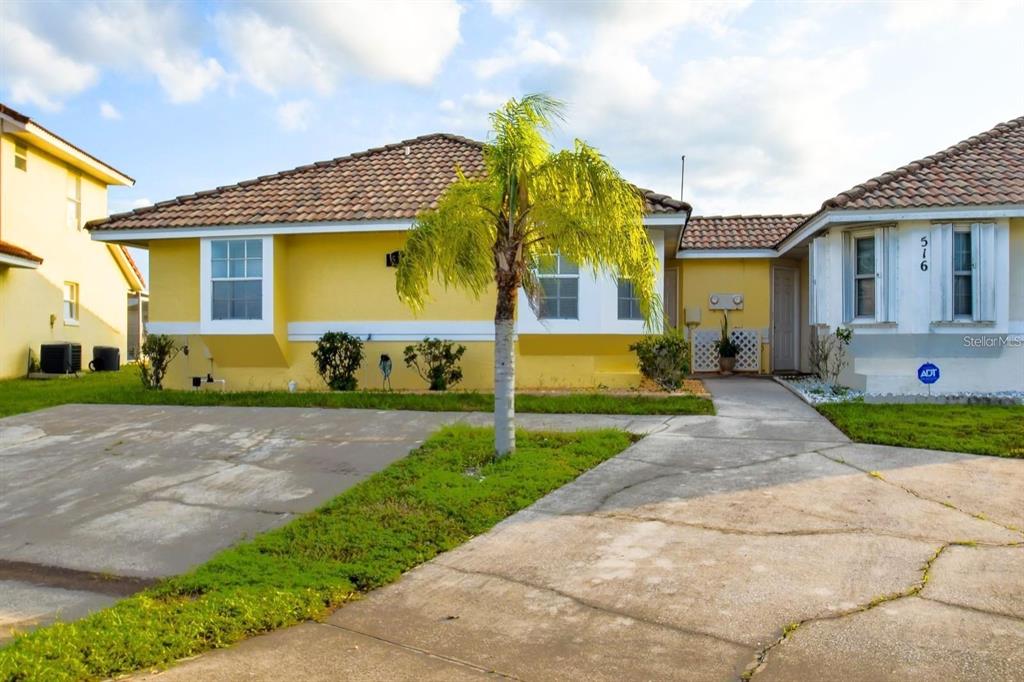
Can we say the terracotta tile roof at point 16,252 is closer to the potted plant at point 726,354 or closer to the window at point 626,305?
the window at point 626,305

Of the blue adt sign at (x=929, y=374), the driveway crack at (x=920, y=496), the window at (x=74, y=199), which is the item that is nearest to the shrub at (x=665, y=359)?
the blue adt sign at (x=929, y=374)

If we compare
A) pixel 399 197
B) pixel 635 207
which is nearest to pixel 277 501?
pixel 635 207

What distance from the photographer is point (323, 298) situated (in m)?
14.6

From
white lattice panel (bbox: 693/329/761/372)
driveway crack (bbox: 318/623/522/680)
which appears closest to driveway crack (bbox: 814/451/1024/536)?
driveway crack (bbox: 318/623/522/680)

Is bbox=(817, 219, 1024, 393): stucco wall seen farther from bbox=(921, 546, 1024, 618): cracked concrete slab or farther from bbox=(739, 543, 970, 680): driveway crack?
bbox=(739, 543, 970, 680): driveway crack

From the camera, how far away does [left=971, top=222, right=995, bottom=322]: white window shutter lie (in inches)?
483

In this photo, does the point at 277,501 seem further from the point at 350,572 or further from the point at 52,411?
Result: the point at 52,411

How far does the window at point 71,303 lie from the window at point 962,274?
850 inches

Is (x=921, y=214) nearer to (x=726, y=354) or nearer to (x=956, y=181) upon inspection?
(x=956, y=181)

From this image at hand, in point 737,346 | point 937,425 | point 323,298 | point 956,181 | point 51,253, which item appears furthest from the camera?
point 51,253

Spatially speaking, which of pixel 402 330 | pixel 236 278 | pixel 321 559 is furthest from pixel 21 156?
pixel 321 559

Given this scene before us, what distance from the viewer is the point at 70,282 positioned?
2170cm

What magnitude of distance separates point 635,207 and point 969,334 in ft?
25.8

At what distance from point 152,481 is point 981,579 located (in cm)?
762
